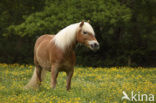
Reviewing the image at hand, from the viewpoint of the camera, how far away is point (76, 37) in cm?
826

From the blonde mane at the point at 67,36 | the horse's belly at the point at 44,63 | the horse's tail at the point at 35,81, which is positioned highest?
the blonde mane at the point at 67,36

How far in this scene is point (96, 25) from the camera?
63.8 feet

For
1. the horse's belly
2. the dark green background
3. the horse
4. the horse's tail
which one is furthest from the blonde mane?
the dark green background

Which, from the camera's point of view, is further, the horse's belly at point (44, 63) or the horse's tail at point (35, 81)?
the horse's tail at point (35, 81)

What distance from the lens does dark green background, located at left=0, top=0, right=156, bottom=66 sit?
59.0 ft

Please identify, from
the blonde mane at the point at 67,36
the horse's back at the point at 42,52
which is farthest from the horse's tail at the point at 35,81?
the blonde mane at the point at 67,36

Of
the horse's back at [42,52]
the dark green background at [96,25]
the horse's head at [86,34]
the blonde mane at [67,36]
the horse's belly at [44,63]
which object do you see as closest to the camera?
the horse's head at [86,34]

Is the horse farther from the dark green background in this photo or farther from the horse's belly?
the dark green background

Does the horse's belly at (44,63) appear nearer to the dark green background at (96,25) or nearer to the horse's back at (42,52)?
the horse's back at (42,52)

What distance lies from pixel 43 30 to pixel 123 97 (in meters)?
12.2

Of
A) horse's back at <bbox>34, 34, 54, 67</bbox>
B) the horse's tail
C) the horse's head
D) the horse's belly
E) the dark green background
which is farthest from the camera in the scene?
the dark green background

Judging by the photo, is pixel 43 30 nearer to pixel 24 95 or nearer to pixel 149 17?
pixel 149 17

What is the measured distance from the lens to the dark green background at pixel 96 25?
18.0 meters

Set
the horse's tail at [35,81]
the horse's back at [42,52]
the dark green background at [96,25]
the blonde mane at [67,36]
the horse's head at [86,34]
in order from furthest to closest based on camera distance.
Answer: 1. the dark green background at [96,25]
2. the horse's tail at [35,81]
3. the horse's back at [42,52]
4. the blonde mane at [67,36]
5. the horse's head at [86,34]
